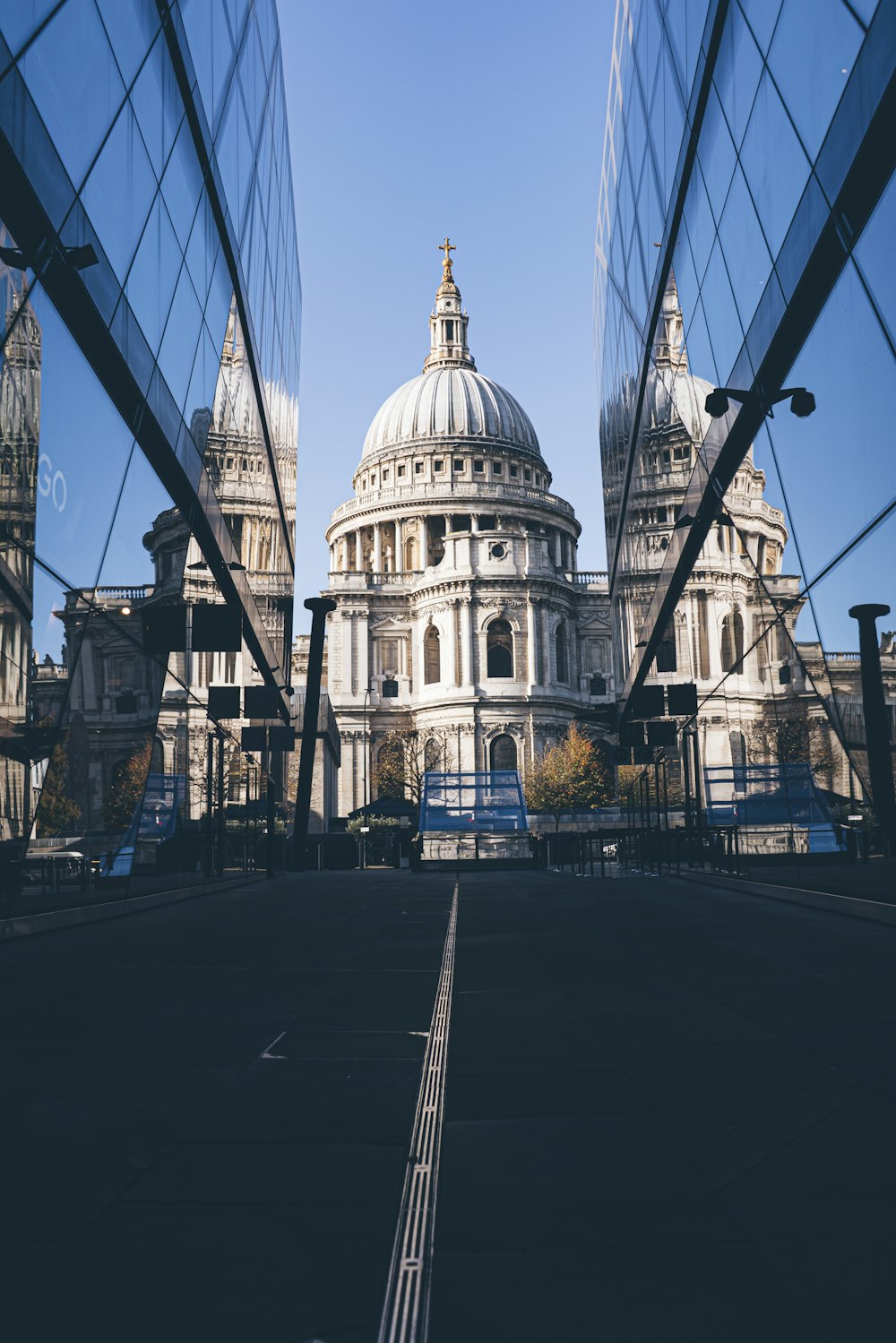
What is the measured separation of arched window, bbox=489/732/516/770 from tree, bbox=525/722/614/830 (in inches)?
90.2

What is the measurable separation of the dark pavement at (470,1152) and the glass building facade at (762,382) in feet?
13.8

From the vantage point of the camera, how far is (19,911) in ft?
37.2

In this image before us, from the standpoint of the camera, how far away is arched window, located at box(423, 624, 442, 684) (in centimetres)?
10094

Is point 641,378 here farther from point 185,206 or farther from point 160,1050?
point 160,1050

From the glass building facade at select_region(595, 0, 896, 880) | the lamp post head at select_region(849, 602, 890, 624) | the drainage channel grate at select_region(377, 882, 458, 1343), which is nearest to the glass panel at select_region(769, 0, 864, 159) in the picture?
the glass building facade at select_region(595, 0, 896, 880)

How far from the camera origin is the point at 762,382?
1338cm

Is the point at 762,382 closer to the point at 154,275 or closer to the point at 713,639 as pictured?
the point at 154,275

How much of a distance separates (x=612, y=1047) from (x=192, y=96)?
13.3 metres

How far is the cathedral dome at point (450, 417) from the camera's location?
4966 inches

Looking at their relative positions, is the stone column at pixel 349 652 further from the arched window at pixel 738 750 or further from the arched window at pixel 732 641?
the arched window at pixel 732 641

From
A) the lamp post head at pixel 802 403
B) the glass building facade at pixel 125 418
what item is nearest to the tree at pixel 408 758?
the glass building facade at pixel 125 418

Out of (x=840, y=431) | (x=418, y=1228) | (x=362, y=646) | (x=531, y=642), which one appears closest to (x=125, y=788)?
(x=840, y=431)

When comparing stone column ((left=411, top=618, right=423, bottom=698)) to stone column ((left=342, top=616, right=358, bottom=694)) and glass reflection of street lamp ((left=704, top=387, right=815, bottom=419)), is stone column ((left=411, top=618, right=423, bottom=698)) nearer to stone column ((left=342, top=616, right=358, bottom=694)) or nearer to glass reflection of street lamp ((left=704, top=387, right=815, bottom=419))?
stone column ((left=342, top=616, right=358, bottom=694))

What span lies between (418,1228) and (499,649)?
95.0 meters
